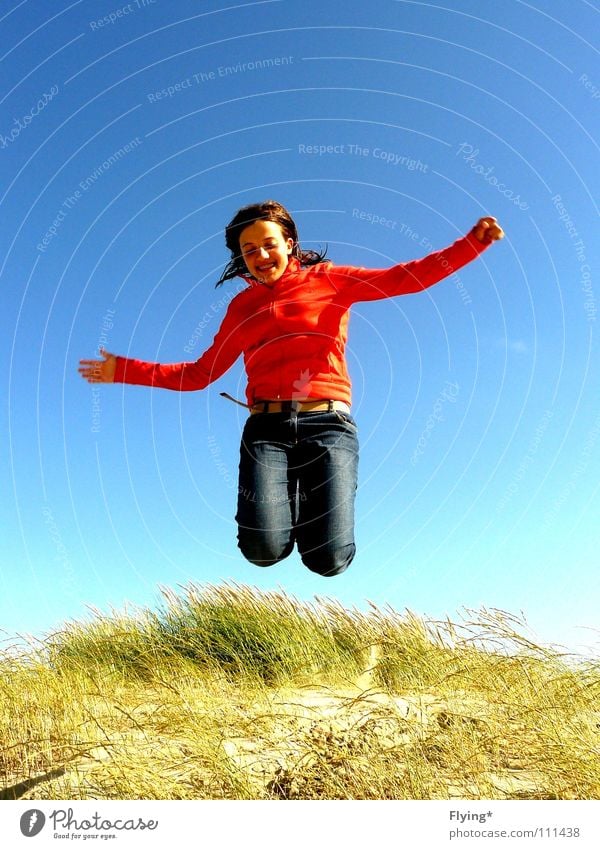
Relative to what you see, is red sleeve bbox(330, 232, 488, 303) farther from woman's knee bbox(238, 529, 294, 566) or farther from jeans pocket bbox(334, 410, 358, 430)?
woman's knee bbox(238, 529, 294, 566)

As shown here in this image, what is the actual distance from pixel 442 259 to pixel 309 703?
5758mm

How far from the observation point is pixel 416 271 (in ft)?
20.8

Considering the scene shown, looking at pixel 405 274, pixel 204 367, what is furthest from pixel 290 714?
pixel 405 274

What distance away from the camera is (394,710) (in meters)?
6.58

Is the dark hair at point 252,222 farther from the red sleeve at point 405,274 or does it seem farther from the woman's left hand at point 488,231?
the woman's left hand at point 488,231

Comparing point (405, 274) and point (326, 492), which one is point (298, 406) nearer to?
point (326, 492)

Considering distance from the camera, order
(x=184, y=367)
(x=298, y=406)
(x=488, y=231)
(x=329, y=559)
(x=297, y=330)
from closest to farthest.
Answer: (x=488, y=231) → (x=329, y=559) → (x=298, y=406) → (x=297, y=330) → (x=184, y=367)

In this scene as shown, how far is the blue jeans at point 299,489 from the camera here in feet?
19.8

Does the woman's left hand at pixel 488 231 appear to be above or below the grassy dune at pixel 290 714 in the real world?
above

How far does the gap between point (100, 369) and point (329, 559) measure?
2.82 metres

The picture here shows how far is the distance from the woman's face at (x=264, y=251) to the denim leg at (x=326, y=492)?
152cm
